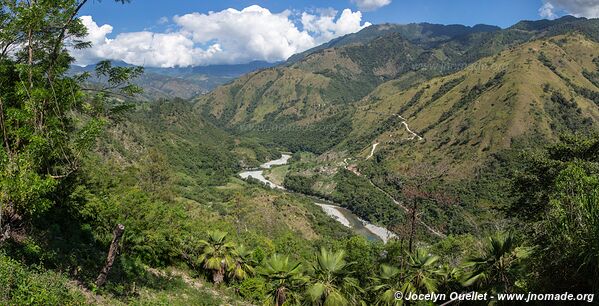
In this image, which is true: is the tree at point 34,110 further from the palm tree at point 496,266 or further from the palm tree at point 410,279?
the palm tree at point 496,266

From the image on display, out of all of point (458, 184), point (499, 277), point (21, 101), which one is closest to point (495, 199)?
point (458, 184)

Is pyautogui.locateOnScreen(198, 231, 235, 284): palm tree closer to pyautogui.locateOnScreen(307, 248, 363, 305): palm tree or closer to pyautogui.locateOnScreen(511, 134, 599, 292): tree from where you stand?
pyautogui.locateOnScreen(307, 248, 363, 305): palm tree

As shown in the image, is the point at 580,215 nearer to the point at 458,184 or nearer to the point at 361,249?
the point at 361,249

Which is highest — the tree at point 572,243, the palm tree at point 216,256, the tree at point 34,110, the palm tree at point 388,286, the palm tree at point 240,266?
the tree at point 34,110

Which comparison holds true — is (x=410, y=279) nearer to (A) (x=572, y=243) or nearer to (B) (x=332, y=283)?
(B) (x=332, y=283)

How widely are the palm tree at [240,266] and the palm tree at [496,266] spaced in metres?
27.9

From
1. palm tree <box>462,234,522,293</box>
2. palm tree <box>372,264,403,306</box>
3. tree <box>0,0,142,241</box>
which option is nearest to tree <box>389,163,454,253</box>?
palm tree <box>372,264,403,306</box>

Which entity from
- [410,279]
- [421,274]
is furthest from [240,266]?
[421,274]

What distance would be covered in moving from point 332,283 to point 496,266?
25.2 feet

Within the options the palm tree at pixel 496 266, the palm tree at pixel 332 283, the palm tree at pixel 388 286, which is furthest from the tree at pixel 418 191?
the palm tree at pixel 332 283

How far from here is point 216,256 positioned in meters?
42.2

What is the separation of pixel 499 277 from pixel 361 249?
49281 mm

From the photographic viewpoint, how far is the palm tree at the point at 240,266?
4279cm

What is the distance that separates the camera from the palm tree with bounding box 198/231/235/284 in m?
41.8
